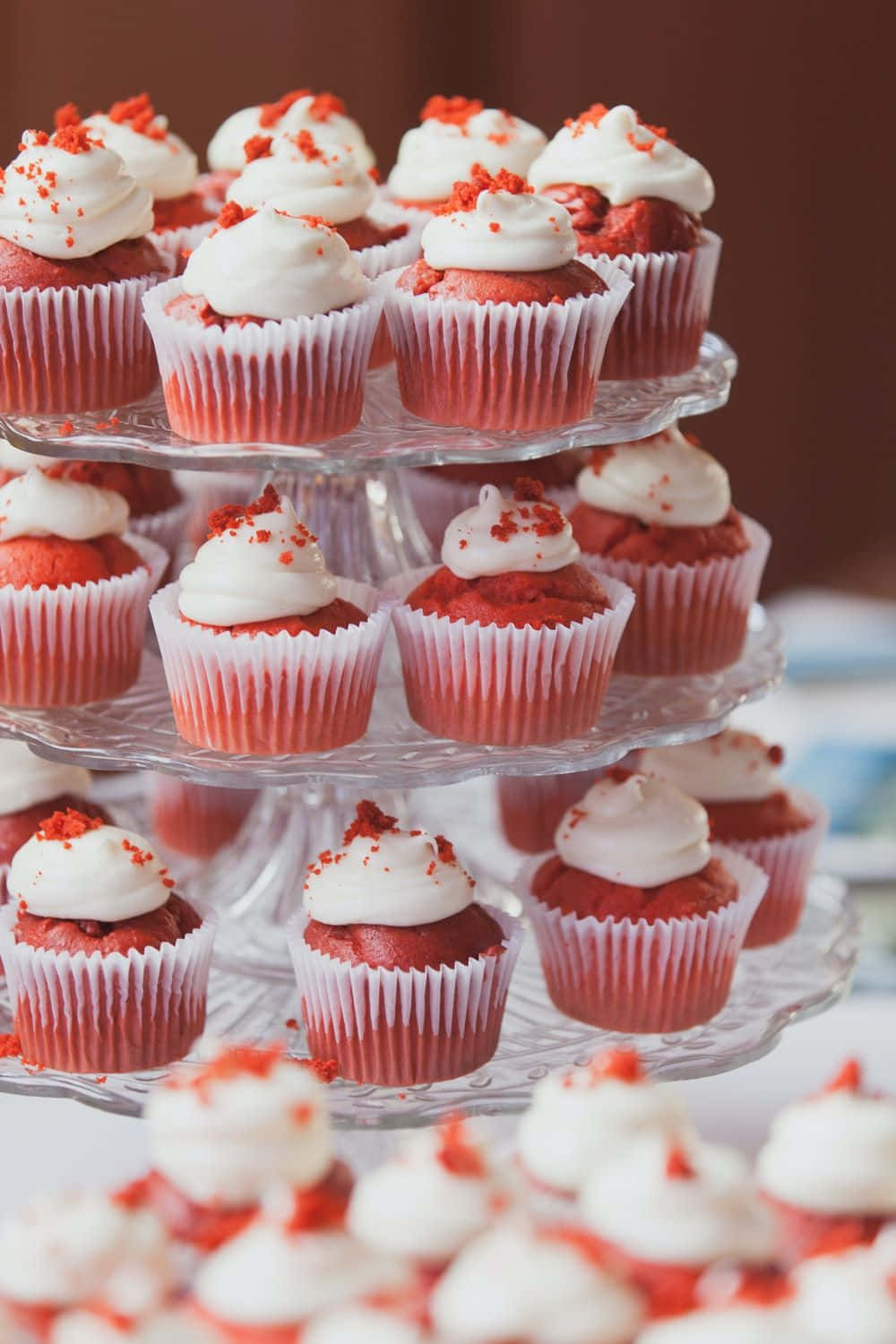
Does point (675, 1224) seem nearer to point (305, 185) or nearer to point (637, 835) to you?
point (637, 835)

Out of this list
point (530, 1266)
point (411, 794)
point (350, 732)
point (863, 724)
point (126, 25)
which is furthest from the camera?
point (126, 25)

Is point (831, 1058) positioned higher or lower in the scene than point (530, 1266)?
lower

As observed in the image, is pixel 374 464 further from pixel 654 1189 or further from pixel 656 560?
pixel 654 1189

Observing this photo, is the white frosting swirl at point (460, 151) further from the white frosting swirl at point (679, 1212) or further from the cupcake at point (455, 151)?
the white frosting swirl at point (679, 1212)

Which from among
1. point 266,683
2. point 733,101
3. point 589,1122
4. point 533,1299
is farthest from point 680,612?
point 733,101

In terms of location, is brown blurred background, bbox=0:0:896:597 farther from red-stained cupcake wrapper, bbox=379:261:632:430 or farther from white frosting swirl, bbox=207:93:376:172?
red-stained cupcake wrapper, bbox=379:261:632:430

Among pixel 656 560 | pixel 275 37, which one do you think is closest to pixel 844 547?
pixel 275 37
